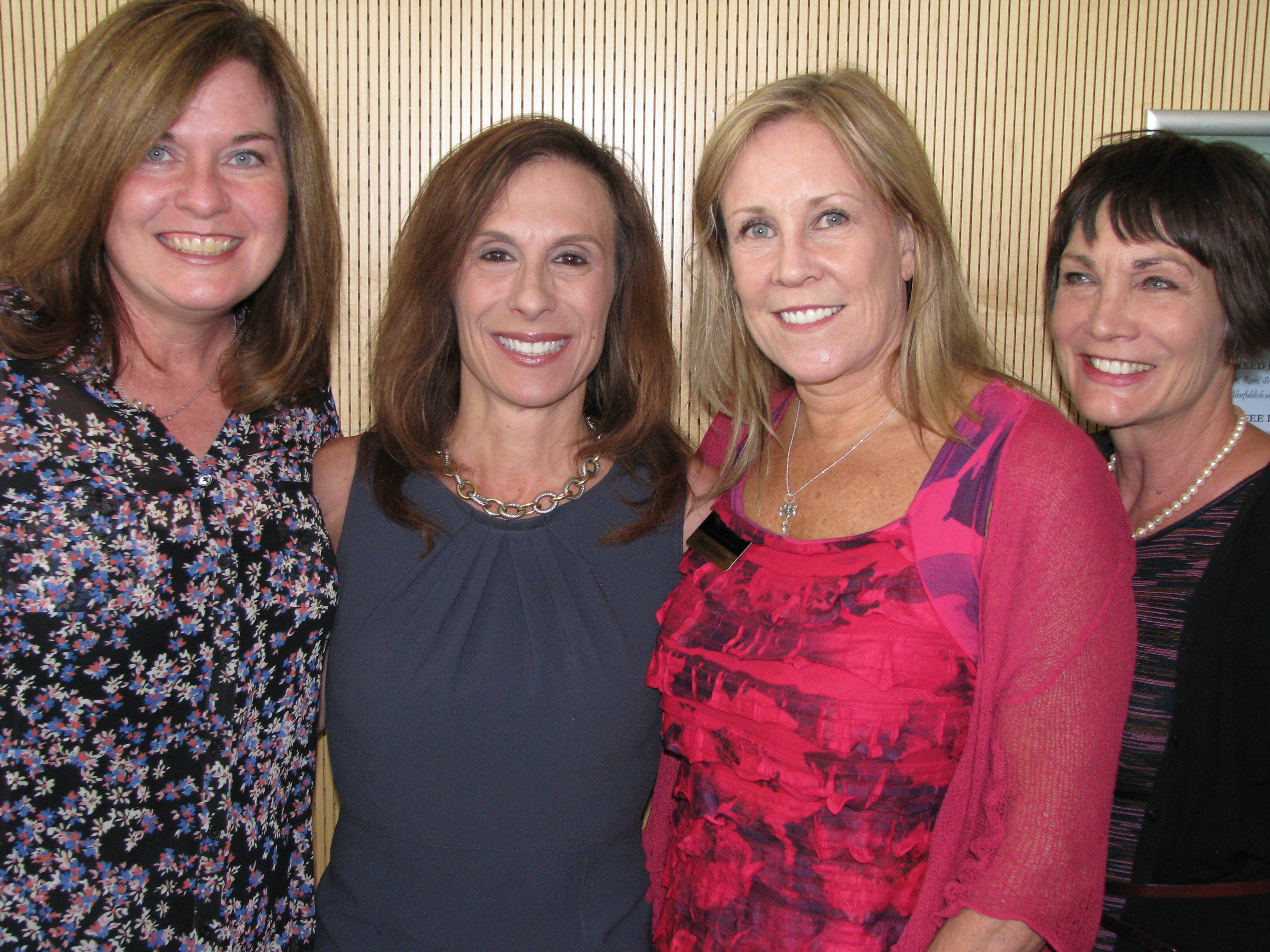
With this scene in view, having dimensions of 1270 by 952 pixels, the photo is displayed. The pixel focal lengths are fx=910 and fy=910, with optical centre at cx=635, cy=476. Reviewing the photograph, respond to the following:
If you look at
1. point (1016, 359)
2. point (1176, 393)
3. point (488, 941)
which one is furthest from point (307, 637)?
point (1016, 359)

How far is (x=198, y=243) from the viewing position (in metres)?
1.74

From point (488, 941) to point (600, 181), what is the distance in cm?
163

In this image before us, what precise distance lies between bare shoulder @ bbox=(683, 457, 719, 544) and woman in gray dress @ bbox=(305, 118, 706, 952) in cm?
3

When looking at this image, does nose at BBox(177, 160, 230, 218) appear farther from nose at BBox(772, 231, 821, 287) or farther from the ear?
the ear

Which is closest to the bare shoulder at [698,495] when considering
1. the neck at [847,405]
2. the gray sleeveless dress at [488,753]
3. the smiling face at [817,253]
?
the gray sleeveless dress at [488,753]

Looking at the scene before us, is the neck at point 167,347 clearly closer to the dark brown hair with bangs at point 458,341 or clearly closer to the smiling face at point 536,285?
the dark brown hair with bangs at point 458,341

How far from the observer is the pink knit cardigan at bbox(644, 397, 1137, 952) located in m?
1.37

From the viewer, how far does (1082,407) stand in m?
1.99

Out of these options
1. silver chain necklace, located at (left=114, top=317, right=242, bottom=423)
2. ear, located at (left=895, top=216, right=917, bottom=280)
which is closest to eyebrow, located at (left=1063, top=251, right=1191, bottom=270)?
ear, located at (left=895, top=216, right=917, bottom=280)

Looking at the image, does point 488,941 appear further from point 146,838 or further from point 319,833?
point 319,833

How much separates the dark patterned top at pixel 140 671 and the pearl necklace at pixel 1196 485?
68.1 inches

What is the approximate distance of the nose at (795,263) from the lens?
172cm

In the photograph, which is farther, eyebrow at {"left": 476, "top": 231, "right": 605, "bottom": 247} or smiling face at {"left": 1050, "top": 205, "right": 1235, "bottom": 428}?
eyebrow at {"left": 476, "top": 231, "right": 605, "bottom": 247}

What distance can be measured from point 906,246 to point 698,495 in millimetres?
721
